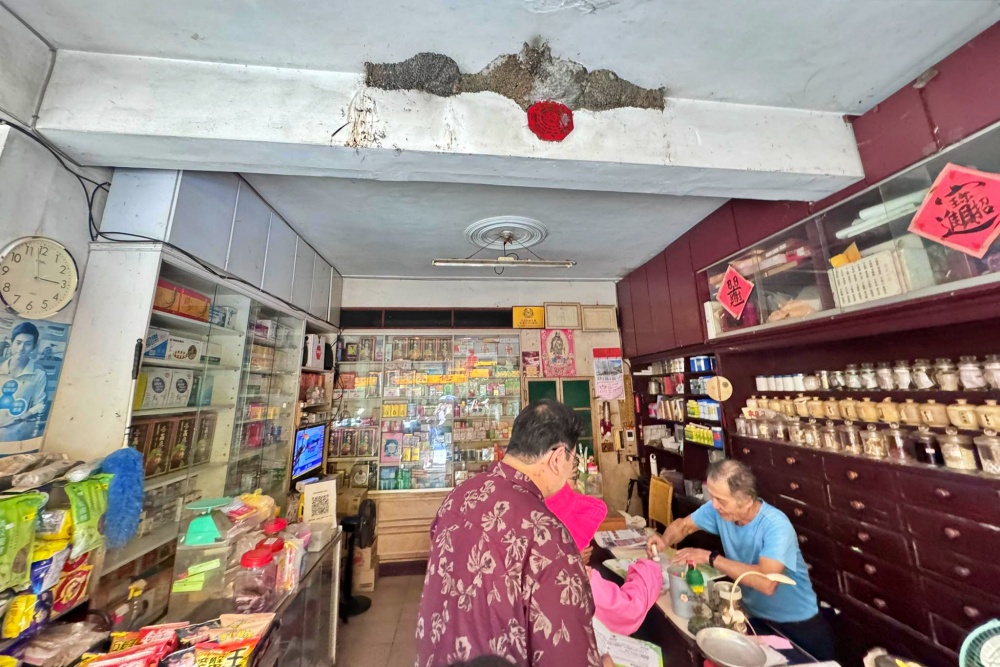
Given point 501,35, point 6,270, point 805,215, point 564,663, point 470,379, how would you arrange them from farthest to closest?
point 470,379, point 805,215, point 501,35, point 6,270, point 564,663

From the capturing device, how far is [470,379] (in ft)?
14.1

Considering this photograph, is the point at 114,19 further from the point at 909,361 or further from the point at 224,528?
the point at 909,361

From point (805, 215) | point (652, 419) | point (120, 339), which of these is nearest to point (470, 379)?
point (652, 419)

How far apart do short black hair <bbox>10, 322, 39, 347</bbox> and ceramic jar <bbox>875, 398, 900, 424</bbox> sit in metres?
4.10

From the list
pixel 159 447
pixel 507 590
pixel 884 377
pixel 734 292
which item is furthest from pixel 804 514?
pixel 159 447

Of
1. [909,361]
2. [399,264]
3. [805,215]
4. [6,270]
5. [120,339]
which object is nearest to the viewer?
[6,270]

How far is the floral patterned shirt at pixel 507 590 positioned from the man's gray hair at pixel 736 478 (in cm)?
128

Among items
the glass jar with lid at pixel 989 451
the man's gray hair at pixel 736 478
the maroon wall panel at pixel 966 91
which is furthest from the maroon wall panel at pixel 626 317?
the maroon wall panel at pixel 966 91

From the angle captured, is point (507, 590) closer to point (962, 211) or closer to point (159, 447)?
point (159, 447)

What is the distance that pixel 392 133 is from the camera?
1551mm

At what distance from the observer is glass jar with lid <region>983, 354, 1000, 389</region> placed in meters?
1.59

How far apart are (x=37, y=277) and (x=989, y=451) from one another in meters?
4.07

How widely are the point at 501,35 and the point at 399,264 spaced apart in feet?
9.06

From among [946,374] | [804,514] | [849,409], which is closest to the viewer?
[946,374]
